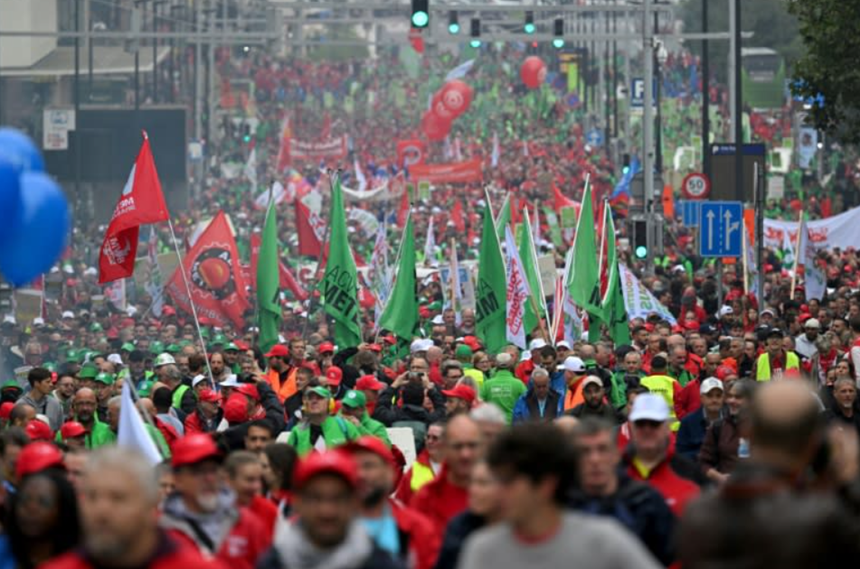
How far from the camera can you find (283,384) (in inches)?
694

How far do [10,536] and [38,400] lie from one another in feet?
30.2

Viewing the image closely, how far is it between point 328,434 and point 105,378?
20.4ft

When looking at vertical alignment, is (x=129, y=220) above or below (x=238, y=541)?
above

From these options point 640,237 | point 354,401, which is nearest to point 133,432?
point 354,401

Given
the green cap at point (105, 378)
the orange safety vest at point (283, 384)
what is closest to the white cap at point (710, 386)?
the orange safety vest at point (283, 384)

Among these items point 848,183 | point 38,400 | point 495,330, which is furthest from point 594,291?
point 848,183

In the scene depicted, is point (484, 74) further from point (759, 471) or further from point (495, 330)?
point (759, 471)

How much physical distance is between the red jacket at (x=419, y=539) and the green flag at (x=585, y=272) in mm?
16007

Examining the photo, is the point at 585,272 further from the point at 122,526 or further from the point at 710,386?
the point at 122,526

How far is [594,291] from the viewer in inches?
953

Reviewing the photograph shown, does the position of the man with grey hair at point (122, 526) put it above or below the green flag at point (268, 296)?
above

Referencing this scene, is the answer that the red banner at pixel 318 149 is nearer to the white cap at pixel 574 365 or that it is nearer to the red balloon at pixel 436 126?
the red balloon at pixel 436 126

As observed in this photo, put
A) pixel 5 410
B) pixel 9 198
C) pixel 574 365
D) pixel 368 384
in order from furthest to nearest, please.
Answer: pixel 574 365 → pixel 5 410 → pixel 368 384 → pixel 9 198

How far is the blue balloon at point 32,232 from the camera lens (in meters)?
9.94
